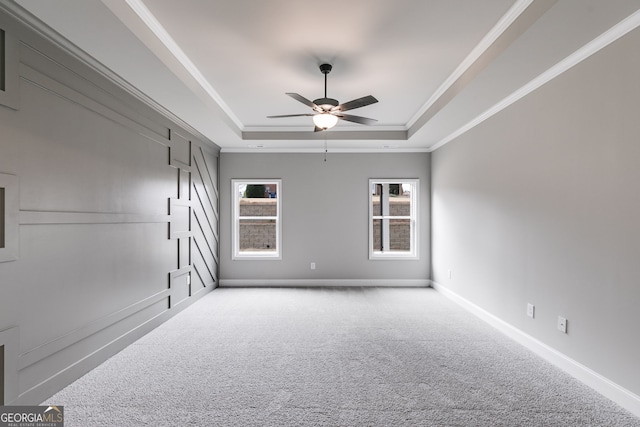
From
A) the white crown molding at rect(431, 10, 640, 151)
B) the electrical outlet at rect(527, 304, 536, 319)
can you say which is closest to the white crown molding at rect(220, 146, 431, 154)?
the white crown molding at rect(431, 10, 640, 151)

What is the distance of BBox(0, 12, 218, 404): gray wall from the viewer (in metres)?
2.12

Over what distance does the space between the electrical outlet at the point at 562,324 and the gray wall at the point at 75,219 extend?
3889 millimetres

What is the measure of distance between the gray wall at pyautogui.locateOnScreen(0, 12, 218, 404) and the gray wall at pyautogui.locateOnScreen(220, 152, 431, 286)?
2.13 m

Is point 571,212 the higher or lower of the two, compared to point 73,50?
lower

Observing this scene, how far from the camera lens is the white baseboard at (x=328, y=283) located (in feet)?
20.4

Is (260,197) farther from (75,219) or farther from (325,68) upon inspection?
(75,219)

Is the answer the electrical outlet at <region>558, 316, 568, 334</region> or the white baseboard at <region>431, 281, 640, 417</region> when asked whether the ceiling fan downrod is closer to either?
the electrical outlet at <region>558, 316, 568, 334</region>

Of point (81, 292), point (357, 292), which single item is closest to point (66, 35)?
point (81, 292)

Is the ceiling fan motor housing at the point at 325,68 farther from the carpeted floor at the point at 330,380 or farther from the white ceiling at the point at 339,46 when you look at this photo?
the carpeted floor at the point at 330,380

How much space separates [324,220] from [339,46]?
144 inches

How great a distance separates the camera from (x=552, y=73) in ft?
9.55

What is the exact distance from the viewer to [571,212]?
2752 mm

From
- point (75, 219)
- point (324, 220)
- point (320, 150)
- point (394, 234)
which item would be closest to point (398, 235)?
point (394, 234)

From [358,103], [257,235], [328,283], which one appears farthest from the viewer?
[257,235]
